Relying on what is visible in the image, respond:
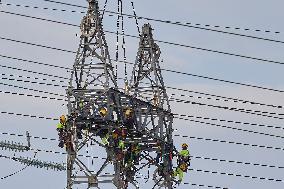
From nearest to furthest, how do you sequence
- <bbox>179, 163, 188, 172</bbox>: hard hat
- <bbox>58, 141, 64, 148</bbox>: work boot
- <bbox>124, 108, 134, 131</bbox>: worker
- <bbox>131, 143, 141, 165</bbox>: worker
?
<bbox>58, 141, 64, 148</bbox>: work boot, <bbox>124, 108, 134, 131</bbox>: worker, <bbox>131, 143, 141, 165</bbox>: worker, <bbox>179, 163, 188, 172</bbox>: hard hat

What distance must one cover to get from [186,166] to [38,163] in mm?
12232

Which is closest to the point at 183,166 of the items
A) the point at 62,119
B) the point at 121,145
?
the point at 121,145

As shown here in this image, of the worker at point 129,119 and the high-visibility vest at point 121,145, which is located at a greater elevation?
the worker at point 129,119

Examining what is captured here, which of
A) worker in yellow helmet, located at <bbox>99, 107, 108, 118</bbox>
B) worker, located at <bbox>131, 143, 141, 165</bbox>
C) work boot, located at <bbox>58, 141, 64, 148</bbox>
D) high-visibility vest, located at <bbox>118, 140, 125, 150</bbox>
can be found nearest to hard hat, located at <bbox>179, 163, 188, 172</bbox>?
worker, located at <bbox>131, 143, 141, 165</bbox>

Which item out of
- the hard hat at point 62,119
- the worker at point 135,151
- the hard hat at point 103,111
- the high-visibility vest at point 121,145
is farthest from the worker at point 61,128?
the worker at point 135,151

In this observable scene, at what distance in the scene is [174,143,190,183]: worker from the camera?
31781mm

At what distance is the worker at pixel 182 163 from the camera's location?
31.8 metres

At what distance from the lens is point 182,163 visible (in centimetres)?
3183

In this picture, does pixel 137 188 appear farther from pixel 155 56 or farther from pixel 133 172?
pixel 155 56

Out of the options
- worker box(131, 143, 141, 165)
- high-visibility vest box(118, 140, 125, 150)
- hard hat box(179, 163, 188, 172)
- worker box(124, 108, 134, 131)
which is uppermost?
worker box(124, 108, 134, 131)

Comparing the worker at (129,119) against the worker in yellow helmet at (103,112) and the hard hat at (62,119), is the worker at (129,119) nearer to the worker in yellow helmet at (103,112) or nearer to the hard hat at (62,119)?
the worker in yellow helmet at (103,112)

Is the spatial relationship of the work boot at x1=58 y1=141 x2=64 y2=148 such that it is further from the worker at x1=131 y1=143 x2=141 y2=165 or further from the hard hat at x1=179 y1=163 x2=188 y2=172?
the hard hat at x1=179 y1=163 x2=188 y2=172

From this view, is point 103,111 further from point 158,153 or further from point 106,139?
point 158,153

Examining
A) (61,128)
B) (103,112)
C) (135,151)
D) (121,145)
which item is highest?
(103,112)
